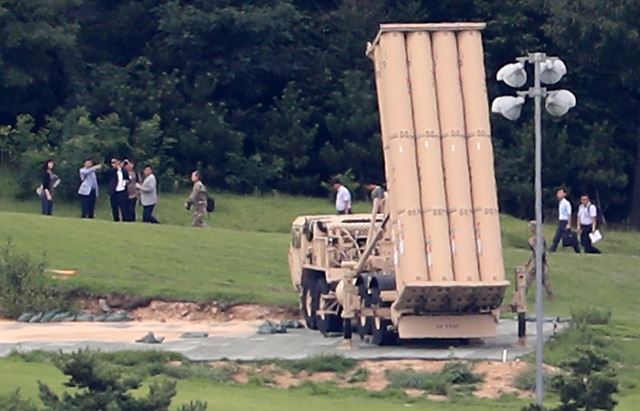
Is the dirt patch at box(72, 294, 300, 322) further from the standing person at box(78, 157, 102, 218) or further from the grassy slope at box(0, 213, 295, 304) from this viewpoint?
the standing person at box(78, 157, 102, 218)

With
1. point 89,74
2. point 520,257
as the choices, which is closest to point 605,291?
point 520,257

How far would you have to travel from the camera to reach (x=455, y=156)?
92.2 feet

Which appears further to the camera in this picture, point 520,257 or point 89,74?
point 89,74

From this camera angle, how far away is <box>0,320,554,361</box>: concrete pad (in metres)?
27.5

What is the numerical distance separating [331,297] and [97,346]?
13.1 feet

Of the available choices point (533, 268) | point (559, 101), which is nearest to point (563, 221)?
point (533, 268)

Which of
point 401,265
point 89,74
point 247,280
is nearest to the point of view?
point 401,265

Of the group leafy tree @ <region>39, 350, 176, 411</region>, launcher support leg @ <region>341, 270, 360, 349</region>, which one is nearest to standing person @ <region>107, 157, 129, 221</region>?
launcher support leg @ <region>341, 270, 360, 349</region>

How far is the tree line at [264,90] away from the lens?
54.8m

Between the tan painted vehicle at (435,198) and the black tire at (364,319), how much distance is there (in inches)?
1.3

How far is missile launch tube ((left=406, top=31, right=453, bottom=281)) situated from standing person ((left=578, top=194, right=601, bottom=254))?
14.8m

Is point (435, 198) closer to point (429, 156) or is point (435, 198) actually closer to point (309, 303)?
point (429, 156)

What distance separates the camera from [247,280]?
3631 cm

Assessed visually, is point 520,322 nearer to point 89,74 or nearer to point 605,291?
point 605,291
